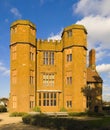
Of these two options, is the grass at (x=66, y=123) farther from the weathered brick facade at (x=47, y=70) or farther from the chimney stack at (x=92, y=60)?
the chimney stack at (x=92, y=60)

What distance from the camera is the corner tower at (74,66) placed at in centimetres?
4281

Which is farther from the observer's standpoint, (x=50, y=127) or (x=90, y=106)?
(x=90, y=106)

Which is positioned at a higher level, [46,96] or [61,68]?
[61,68]

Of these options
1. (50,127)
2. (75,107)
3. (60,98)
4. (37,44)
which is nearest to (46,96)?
(60,98)

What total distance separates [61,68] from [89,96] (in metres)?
6.32

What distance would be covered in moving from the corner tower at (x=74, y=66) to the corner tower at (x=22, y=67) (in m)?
5.20

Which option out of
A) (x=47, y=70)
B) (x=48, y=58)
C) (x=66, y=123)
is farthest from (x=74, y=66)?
(x=66, y=123)

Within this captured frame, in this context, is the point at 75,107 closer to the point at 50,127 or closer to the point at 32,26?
the point at 32,26

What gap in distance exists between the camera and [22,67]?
42125mm

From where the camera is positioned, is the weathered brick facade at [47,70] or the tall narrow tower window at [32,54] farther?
the tall narrow tower window at [32,54]

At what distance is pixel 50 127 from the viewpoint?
78.5ft

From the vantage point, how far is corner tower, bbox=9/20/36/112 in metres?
41.4

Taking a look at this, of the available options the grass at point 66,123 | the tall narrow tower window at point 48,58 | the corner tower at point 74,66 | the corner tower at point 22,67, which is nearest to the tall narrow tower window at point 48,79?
the tall narrow tower window at point 48,58

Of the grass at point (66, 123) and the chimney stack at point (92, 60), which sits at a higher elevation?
the chimney stack at point (92, 60)
